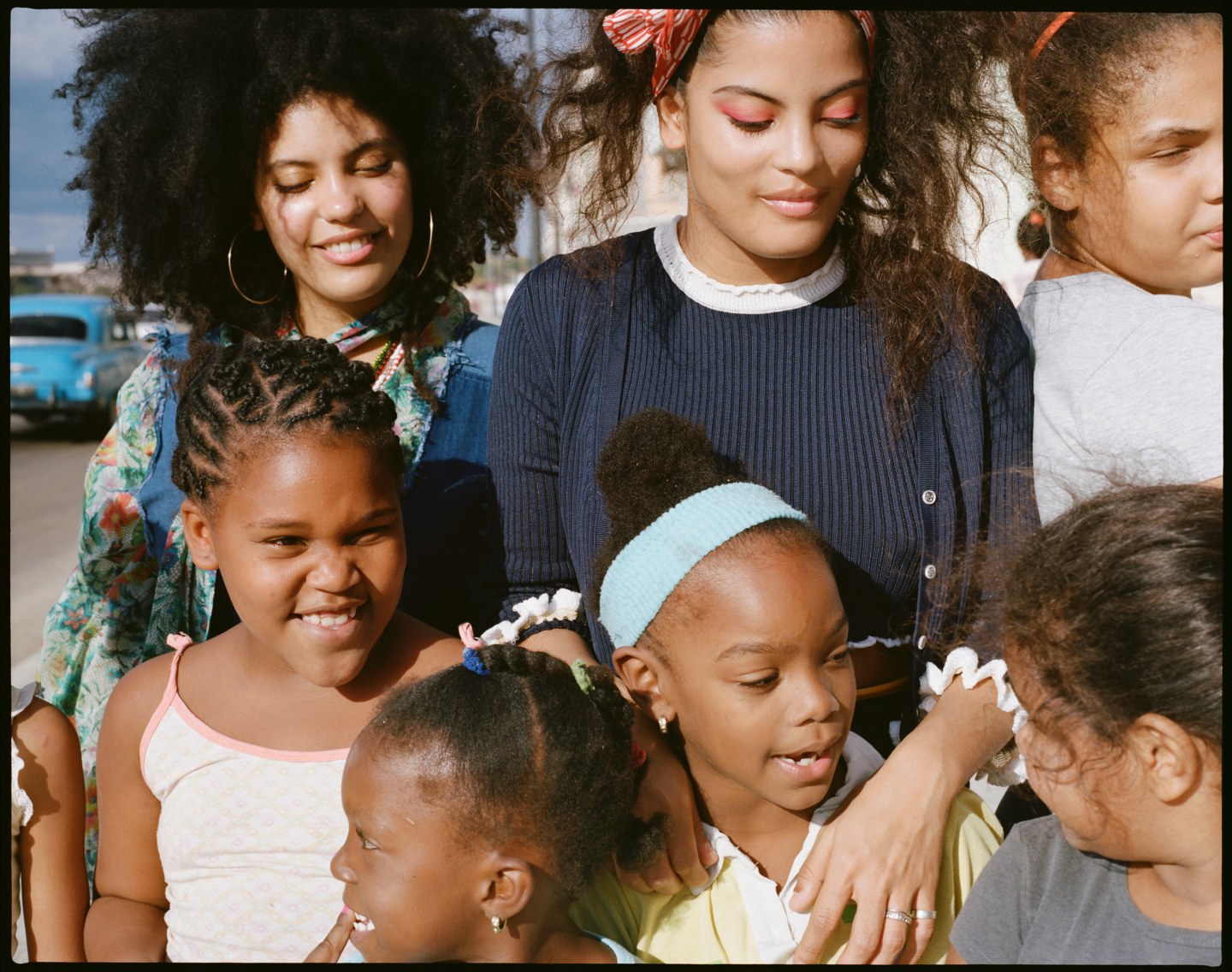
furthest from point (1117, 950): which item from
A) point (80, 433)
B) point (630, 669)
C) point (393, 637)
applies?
point (80, 433)

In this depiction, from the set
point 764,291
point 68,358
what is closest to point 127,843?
point 764,291

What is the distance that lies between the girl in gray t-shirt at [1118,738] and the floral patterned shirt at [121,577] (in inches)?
55.6

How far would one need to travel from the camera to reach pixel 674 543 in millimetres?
1958

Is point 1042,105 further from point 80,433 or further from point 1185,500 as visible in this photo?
point 80,433

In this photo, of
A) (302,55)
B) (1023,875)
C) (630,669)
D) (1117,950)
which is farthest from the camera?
(302,55)

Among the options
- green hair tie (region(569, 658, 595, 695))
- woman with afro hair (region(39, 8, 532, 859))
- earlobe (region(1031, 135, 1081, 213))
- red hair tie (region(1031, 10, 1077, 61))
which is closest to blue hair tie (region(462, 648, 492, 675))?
green hair tie (region(569, 658, 595, 695))

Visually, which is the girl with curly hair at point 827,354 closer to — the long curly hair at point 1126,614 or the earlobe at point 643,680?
the earlobe at point 643,680

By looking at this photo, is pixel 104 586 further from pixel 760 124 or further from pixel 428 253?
pixel 760 124

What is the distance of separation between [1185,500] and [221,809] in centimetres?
166

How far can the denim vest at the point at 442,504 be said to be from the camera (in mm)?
2555

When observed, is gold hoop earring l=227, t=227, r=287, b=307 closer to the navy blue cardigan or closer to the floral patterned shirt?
the floral patterned shirt

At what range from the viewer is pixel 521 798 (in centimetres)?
180

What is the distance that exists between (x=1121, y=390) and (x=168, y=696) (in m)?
1.80

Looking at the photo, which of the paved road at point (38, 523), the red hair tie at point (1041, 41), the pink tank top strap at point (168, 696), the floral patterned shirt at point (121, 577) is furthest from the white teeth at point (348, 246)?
the paved road at point (38, 523)
